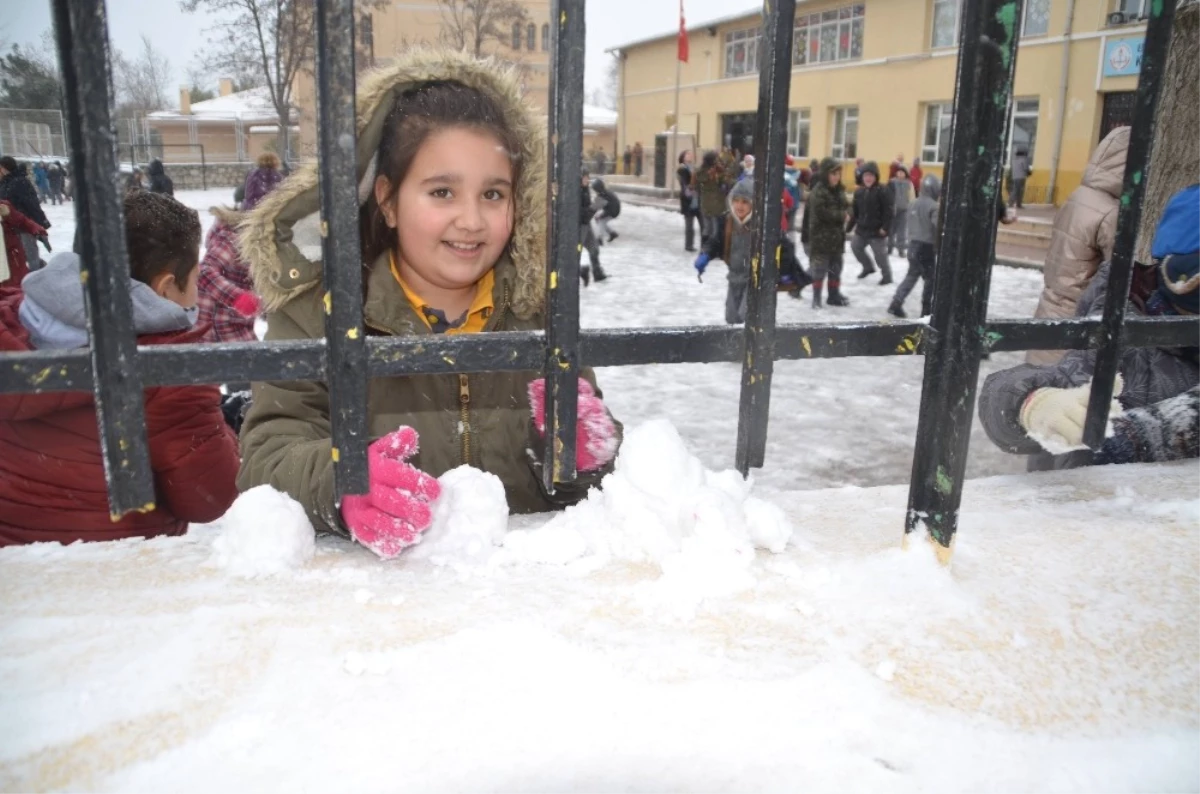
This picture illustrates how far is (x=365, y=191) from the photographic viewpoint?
64.3 inches

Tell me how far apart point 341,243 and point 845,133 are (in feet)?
89.2

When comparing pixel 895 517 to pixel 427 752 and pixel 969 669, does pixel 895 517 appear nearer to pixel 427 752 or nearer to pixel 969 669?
pixel 969 669

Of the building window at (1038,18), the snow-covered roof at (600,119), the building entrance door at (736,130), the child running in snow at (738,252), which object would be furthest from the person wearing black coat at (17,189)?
the snow-covered roof at (600,119)

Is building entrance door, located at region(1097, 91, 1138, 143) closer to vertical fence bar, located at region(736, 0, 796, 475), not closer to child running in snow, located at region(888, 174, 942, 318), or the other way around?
child running in snow, located at region(888, 174, 942, 318)

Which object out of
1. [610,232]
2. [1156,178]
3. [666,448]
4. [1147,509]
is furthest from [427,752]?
[610,232]

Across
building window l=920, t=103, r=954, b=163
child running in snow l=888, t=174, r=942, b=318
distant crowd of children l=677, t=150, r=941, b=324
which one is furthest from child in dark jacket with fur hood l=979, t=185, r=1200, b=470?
building window l=920, t=103, r=954, b=163

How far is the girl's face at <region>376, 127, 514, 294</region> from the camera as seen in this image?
159cm

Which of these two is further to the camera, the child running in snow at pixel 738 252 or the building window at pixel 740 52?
the building window at pixel 740 52

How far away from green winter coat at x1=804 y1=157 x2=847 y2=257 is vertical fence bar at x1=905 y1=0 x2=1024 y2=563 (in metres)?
8.25

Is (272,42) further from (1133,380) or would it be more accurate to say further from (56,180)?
(1133,380)

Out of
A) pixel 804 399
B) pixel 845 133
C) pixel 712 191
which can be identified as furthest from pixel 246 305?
pixel 845 133

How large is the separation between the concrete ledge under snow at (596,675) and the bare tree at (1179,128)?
2425 millimetres

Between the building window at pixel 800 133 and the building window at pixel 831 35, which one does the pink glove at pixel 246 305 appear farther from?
the building window at pixel 800 133

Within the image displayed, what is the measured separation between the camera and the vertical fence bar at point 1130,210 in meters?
1.10
